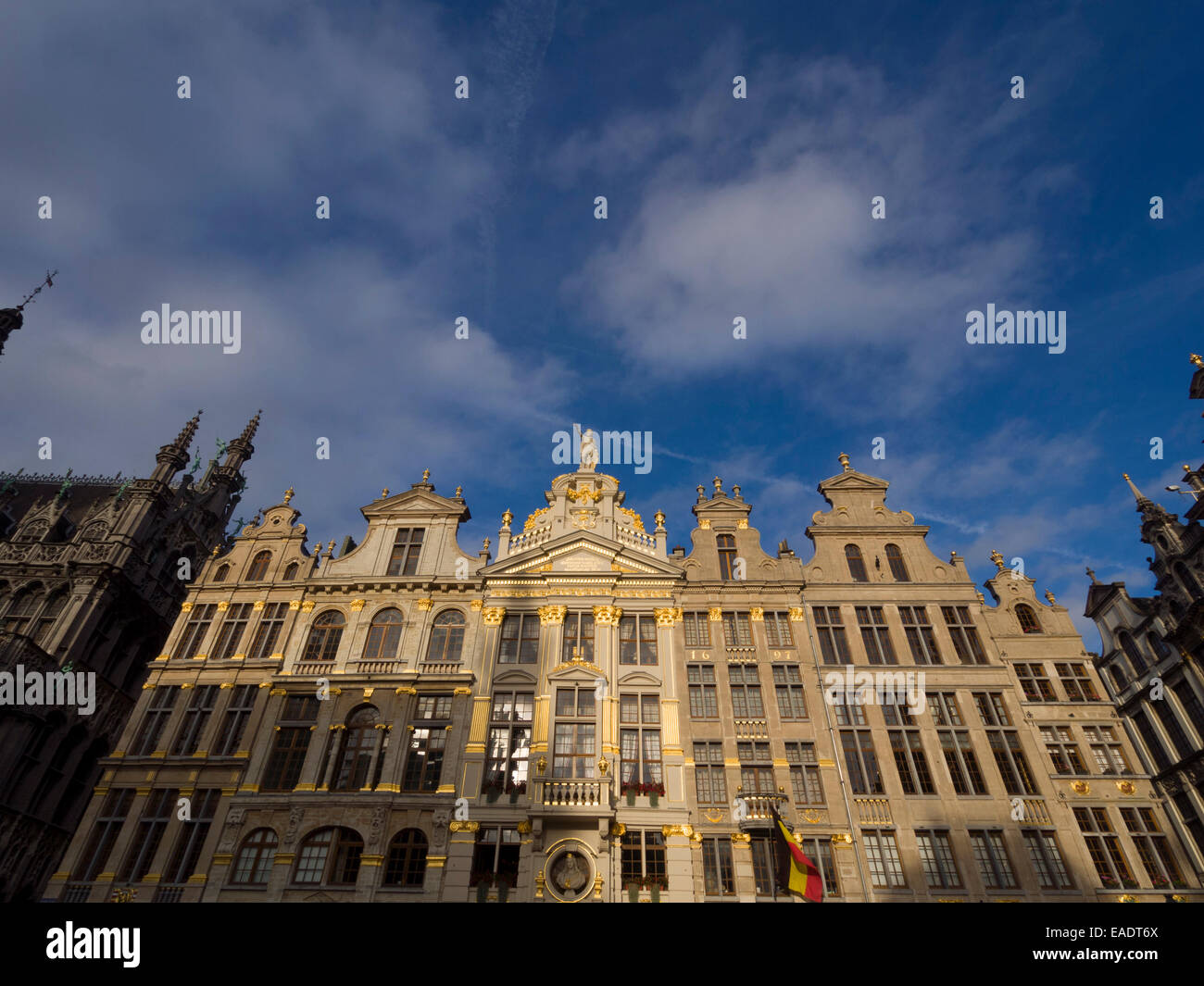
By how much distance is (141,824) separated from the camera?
98.9ft

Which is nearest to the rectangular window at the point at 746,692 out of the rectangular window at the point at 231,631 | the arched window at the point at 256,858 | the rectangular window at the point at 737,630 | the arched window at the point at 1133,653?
the rectangular window at the point at 737,630

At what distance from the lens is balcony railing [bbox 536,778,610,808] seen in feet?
91.3

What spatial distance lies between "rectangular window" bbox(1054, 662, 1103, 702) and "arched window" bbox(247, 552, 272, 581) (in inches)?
1647

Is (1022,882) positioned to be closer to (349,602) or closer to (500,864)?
(500,864)

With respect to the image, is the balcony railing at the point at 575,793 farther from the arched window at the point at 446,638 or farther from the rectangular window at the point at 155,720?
the rectangular window at the point at 155,720

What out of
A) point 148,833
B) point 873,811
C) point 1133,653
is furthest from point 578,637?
point 1133,653

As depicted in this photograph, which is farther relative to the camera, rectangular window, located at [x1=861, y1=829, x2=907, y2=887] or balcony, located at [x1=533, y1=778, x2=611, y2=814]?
balcony, located at [x1=533, y1=778, x2=611, y2=814]

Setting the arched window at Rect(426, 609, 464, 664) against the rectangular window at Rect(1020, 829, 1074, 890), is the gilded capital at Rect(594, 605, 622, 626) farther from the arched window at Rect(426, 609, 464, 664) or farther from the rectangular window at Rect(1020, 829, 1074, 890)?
the rectangular window at Rect(1020, 829, 1074, 890)

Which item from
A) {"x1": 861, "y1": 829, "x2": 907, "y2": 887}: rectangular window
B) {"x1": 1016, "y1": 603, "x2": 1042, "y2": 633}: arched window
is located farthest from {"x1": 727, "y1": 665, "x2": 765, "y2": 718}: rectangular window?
{"x1": 1016, "y1": 603, "x2": 1042, "y2": 633}: arched window

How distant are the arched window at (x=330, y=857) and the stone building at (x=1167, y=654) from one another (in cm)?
3554

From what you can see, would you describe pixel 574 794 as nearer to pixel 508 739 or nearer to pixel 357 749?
pixel 508 739

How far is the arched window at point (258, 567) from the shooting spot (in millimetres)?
38438

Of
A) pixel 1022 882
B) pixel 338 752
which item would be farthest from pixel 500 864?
pixel 1022 882

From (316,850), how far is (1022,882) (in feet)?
Result: 94.0
